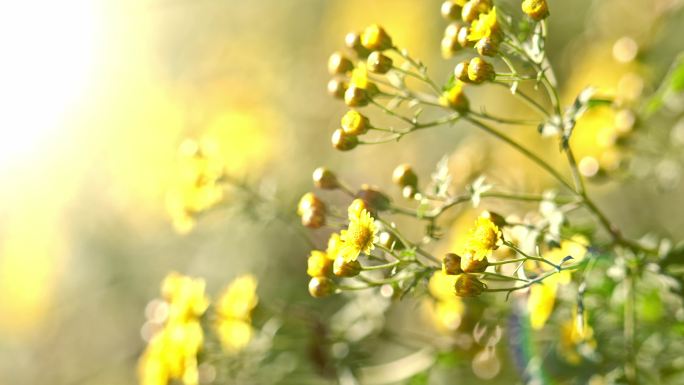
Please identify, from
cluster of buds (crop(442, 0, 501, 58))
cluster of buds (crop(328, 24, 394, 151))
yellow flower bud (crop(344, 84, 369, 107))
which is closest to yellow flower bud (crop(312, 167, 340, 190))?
cluster of buds (crop(328, 24, 394, 151))

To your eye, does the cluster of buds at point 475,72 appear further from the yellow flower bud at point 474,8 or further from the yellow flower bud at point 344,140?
the yellow flower bud at point 344,140

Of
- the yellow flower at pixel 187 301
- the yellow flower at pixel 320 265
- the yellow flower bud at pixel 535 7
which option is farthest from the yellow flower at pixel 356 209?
the yellow flower at pixel 187 301

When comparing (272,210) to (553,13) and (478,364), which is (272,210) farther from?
(553,13)

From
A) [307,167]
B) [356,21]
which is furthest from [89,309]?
[356,21]

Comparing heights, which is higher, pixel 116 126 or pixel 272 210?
pixel 116 126

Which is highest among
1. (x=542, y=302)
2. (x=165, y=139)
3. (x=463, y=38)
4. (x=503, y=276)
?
(x=165, y=139)

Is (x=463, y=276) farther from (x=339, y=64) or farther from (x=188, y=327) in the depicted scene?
(x=188, y=327)

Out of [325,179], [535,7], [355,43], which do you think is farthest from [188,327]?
[535,7]
